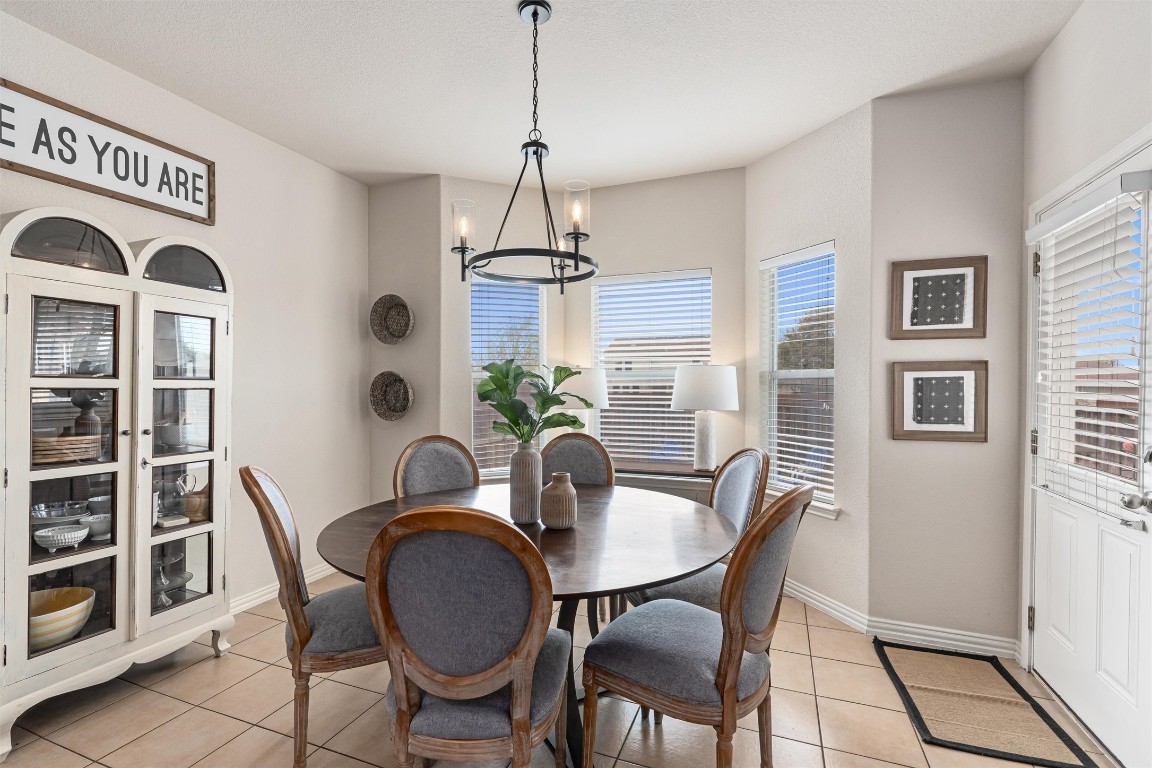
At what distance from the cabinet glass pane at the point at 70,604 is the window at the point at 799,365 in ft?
11.5

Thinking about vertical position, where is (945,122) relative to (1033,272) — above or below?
above

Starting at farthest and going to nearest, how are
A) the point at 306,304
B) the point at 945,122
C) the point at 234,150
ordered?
the point at 306,304
the point at 234,150
the point at 945,122

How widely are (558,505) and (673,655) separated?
653 mm

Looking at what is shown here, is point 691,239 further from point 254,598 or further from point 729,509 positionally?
point 254,598

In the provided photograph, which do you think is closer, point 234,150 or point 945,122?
point 945,122

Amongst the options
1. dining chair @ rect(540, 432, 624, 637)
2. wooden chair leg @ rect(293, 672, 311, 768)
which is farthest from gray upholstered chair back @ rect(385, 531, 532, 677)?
dining chair @ rect(540, 432, 624, 637)

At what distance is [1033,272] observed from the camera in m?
2.62

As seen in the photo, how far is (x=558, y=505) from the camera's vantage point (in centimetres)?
212

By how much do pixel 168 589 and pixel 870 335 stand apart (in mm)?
3625

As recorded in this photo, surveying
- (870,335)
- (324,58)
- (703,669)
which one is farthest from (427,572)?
(870,335)

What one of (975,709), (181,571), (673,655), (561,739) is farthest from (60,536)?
(975,709)

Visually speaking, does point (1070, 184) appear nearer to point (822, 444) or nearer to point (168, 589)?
point (822, 444)

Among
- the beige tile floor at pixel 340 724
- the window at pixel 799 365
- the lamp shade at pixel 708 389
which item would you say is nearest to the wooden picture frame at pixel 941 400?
the window at pixel 799 365

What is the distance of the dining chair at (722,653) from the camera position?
1.54 metres
